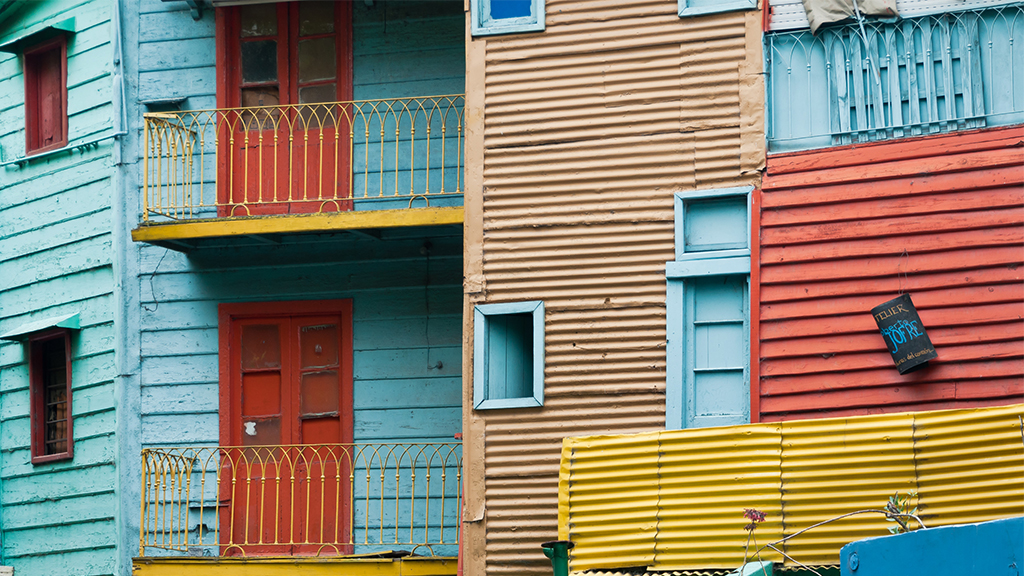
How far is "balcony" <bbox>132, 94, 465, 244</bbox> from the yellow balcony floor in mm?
12

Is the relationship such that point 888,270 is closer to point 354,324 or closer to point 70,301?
point 354,324

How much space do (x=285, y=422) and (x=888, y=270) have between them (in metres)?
5.68

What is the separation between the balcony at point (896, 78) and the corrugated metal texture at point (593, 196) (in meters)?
0.31

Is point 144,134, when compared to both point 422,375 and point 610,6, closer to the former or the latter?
point 422,375

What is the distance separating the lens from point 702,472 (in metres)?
9.30

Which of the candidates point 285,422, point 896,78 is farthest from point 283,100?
point 896,78

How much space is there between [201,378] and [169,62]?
3169 mm

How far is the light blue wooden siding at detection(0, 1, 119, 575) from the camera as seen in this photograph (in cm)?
1255

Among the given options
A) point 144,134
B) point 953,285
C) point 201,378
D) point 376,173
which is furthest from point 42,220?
point 953,285

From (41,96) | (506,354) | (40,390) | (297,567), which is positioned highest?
(41,96)

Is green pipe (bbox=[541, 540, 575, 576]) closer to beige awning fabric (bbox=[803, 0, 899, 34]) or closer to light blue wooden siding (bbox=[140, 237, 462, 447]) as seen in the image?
light blue wooden siding (bbox=[140, 237, 462, 447])

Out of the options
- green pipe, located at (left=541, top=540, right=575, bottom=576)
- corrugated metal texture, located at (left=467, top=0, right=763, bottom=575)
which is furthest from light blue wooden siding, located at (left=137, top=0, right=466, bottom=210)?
green pipe, located at (left=541, top=540, right=575, bottom=576)

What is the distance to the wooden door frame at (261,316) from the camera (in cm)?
1193

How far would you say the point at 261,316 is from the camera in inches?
484
